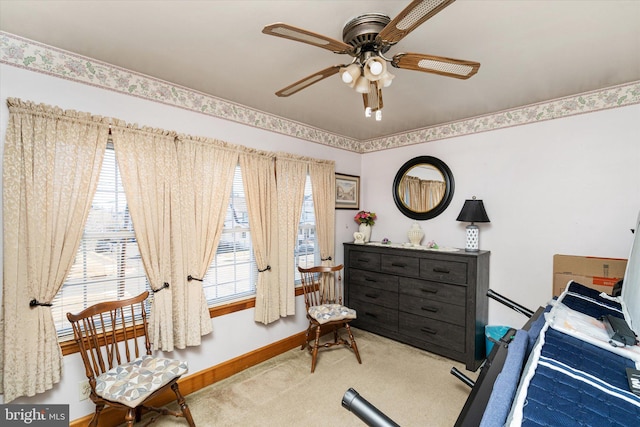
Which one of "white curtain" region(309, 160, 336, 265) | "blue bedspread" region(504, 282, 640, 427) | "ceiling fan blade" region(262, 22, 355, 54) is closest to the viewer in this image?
"blue bedspread" region(504, 282, 640, 427)

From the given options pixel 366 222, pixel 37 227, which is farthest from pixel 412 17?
pixel 366 222

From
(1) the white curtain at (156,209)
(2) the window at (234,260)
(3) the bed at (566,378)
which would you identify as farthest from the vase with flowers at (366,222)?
(3) the bed at (566,378)

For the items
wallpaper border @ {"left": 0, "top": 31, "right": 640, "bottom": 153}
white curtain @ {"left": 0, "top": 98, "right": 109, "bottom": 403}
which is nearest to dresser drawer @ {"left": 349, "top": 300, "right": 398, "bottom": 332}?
wallpaper border @ {"left": 0, "top": 31, "right": 640, "bottom": 153}

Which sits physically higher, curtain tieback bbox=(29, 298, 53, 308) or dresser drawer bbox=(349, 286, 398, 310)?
curtain tieback bbox=(29, 298, 53, 308)

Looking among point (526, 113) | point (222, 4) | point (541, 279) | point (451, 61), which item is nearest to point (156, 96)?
point (222, 4)

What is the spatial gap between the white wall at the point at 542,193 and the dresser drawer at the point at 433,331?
479 millimetres

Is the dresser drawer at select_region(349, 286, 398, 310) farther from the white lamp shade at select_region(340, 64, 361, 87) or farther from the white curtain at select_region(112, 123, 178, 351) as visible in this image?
the white lamp shade at select_region(340, 64, 361, 87)

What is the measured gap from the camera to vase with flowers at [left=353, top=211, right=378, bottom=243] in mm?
3836

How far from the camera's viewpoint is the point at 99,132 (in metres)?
1.95

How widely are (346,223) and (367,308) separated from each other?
1127 mm

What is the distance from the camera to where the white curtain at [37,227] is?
1.65 m

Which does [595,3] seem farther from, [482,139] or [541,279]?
[541,279]

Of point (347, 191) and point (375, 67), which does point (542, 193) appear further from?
point (375, 67)

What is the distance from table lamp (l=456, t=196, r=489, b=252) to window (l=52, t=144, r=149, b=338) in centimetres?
301
